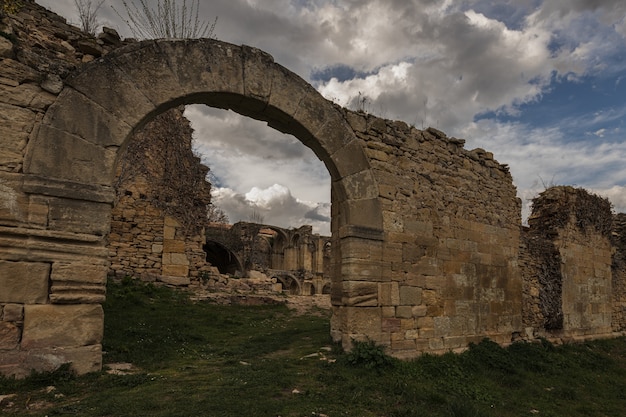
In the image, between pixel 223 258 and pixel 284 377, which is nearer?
pixel 284 377

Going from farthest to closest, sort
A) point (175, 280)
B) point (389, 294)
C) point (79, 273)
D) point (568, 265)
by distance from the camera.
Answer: point (175, 280), point (568, 265), point (389, 294), point (79, 273)

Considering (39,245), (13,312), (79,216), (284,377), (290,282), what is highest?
(79,216)

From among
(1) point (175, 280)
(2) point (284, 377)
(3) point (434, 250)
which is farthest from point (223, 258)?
(2) point (284, 377)

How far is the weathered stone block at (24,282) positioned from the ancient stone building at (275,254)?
57.9ft

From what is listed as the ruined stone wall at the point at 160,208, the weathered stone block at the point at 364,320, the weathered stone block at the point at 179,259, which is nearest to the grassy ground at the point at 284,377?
the weathered stone block at the point at 364,320

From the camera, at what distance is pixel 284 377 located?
4836mm

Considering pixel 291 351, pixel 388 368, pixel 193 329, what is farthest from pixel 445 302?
pixel 193 329

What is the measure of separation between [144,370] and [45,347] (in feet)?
3.74

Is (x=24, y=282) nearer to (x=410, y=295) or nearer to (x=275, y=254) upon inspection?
(x=410, y=295)

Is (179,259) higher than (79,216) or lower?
lower

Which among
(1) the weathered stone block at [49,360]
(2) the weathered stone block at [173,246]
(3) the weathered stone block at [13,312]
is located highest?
(2) the weathered stone block at [173,246]

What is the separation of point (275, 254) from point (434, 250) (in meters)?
24.0

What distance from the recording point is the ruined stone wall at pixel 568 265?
31.3ft

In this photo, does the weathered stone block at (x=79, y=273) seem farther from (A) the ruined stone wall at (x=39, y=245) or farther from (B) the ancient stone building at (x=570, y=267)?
(B) the ancient stone building at (x=570, y=267)
